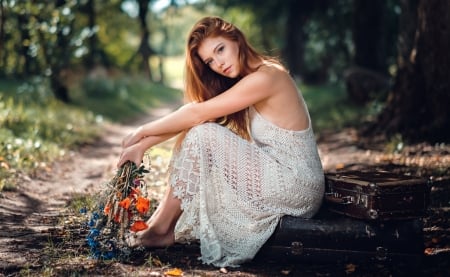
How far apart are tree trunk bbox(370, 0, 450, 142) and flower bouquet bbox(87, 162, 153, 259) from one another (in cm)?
429

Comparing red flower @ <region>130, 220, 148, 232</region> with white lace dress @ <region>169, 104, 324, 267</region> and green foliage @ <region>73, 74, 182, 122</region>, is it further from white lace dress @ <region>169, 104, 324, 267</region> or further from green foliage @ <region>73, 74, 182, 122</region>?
green foliage @ <region>73, 74, 182, 122</region>

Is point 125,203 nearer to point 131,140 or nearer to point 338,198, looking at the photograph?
point 131,140

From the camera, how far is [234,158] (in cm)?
347

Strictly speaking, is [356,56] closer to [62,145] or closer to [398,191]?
[62,145]

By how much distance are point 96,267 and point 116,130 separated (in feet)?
25.6

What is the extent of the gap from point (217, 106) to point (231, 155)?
35 centimetres

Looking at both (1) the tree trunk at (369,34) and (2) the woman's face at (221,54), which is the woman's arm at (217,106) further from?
(1) the tree trunk at (369,34)

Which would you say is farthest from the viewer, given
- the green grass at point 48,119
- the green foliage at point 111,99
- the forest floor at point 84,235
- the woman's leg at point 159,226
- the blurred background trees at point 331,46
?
the green foliage at point 111,99

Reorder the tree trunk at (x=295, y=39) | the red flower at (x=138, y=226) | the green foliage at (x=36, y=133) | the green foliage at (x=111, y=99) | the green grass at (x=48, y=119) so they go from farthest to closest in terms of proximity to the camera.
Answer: the tree trunk at (x=295, y=39) → the green foliage at (x=111, y=99) → the green grass at (x=48, y=119) → the green foliage at (x=36, y=133) → the red flower at (x=138, y=226)

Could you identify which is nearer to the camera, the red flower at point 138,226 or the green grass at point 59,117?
the red flower at point 138,226

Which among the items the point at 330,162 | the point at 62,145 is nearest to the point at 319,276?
the point at 330,162

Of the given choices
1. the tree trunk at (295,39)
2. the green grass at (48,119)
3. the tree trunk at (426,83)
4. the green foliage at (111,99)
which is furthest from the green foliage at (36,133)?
the tree trunk at (295,39)

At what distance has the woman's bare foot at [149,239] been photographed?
3.59 m

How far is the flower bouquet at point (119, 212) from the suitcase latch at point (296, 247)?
876 mm
